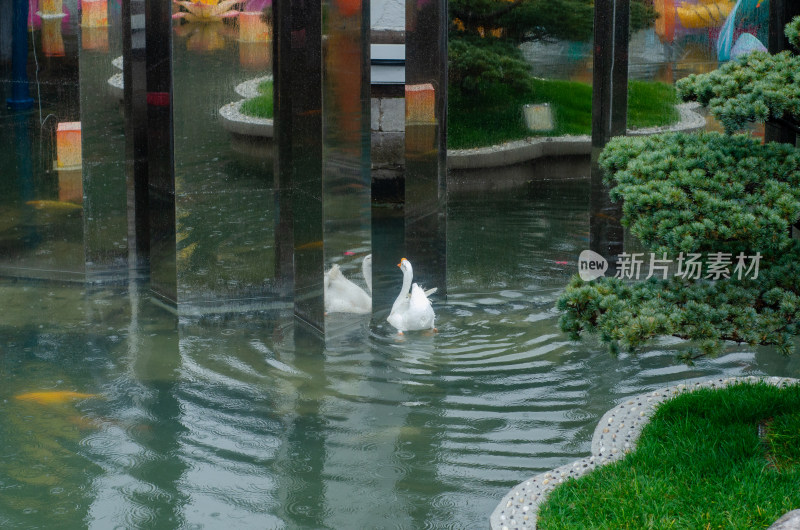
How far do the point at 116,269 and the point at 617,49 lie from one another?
5.38 m

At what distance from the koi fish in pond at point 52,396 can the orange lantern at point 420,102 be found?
3861mm

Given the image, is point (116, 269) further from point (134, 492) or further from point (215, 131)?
point (134, 492)

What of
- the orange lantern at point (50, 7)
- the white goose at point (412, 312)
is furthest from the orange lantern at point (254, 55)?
the white goose at point (412, 312)

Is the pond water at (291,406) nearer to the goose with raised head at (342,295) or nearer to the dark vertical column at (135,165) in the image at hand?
the goose with raised head at (342,295)

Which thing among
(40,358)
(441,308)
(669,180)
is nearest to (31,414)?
(40,358)

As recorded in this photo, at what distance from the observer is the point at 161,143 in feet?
A: 30.4

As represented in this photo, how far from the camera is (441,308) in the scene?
945 cm

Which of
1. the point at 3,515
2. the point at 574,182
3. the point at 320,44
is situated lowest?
the point at 3,515

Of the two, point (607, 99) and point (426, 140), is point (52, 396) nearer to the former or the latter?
point (426, 140)

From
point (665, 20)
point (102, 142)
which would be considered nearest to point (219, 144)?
point (102, 142)

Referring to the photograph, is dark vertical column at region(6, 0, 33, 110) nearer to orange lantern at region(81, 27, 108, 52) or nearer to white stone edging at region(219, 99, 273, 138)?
orange lantern at region(81, 27, 108, 52)

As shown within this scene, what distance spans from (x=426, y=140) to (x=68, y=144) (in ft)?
12.0

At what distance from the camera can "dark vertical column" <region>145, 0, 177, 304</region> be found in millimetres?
9047

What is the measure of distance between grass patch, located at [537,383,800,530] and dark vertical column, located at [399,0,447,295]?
12.8 ft
